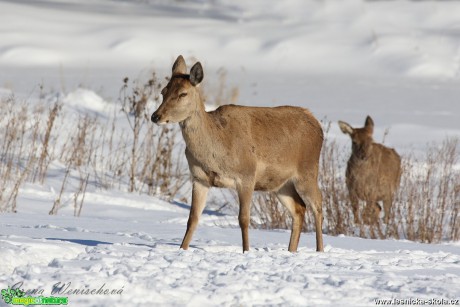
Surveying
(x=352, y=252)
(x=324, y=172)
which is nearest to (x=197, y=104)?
(x=352, y=252)

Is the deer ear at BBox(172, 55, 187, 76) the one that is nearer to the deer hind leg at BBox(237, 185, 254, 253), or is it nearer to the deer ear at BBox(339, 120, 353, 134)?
the deer hind leg at BBox(237, 185, 254, 253)

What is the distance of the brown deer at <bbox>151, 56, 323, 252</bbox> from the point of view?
8.28m

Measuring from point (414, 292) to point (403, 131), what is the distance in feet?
54.8

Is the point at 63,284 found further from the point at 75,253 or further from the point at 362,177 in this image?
the point at 362,177

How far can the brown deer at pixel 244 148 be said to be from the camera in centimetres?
828

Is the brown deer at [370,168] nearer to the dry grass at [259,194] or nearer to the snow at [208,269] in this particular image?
the dry grass at [259,194]

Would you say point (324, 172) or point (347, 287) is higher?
point (324, 172)

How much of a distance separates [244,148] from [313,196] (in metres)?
1.22

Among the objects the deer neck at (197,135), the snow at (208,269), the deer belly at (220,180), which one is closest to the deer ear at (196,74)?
the deer neck at (197,135)

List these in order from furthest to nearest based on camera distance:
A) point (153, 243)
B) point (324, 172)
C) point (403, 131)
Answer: point (403, 131) < point (324, 172) < point (153, 243)

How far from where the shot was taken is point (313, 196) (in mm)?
9430

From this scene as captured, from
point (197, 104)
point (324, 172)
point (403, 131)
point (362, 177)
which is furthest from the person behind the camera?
point (403, 131)

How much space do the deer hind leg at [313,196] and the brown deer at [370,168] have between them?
15.9 feet

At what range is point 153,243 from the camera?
29.7 ft
